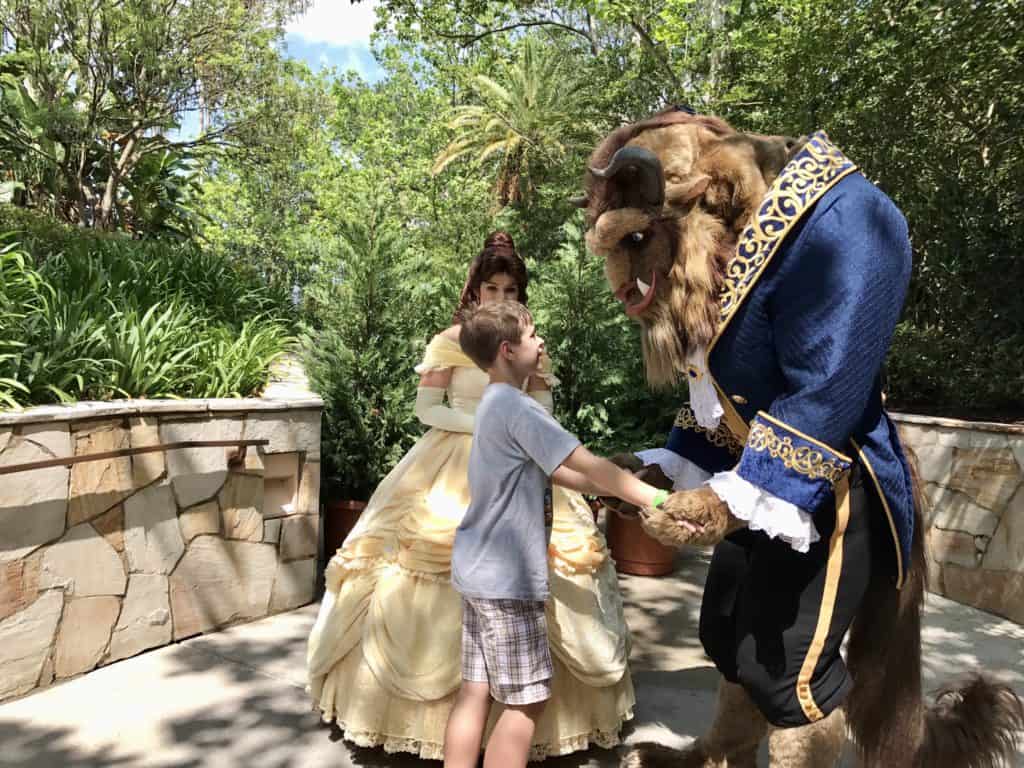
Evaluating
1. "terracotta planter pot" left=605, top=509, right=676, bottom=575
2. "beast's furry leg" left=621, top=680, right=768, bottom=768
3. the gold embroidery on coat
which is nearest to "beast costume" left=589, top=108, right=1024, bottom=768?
the gold embroidery on coat

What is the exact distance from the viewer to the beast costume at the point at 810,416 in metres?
1.58

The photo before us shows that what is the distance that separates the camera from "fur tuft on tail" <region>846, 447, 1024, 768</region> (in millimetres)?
1930

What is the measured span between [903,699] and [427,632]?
145 centimetres

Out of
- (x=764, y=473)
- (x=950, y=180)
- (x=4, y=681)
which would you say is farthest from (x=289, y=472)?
(x=950, y=180)

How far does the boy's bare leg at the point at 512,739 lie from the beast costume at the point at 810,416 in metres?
0.70

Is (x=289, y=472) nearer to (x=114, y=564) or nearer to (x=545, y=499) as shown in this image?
(x=114, y=564)

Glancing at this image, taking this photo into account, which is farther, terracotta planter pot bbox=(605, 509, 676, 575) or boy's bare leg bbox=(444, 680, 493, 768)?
terracotta planter pot bbox=(605, 509, 676, 575)

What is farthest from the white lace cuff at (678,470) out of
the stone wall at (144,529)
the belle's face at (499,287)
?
the stone wall at (144,529)

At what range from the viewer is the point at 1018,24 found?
5391 mm

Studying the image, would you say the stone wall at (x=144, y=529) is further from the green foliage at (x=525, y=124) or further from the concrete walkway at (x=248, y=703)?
the green foliage at (x=525, y=124)

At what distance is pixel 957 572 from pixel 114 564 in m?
4.87

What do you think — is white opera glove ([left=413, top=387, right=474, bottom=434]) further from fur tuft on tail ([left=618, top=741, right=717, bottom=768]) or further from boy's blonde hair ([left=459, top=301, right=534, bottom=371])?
fur tuft on tail ([left=618, top=741, right=717, bottom=768])

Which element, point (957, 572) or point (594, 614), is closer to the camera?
point (594, 614)

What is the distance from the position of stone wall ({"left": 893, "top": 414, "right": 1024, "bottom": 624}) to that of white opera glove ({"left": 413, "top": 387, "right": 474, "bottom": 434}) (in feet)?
9.33
